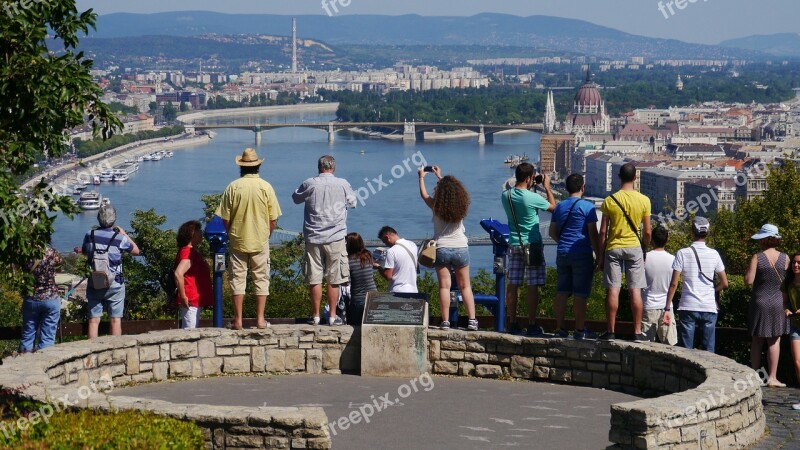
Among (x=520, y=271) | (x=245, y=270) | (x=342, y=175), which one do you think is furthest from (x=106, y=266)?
(x=342, y=175)

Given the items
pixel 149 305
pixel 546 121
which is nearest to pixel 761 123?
pixel 546 121

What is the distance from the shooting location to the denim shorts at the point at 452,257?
705 centimetres

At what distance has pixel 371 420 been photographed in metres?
5.85

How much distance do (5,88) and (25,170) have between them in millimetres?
407

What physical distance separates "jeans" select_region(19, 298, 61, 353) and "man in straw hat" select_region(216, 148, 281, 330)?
88 centimetres

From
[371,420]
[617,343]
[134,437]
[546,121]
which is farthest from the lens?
[546,121]

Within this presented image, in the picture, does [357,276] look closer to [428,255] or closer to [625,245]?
[428,255]

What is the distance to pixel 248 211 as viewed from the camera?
23.2 feet

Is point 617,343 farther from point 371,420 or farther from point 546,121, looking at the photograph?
point 546,121

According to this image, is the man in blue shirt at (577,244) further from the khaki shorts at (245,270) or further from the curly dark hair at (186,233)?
the curly dark hair at (186,233)

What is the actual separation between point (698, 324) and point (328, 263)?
186cm

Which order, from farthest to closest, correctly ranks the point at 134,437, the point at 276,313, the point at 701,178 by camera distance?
the point at 701,178 → the point at 276,313 → the point at 134,437

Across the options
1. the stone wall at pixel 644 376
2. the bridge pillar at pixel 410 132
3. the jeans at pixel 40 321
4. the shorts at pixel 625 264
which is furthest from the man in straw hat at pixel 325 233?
the bridge pillar at pixel 410 132

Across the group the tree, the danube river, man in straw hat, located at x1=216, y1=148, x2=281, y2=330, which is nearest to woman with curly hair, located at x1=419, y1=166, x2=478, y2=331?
man in straw hat, located at x1=216, y1=148, x2=281, y2=330
